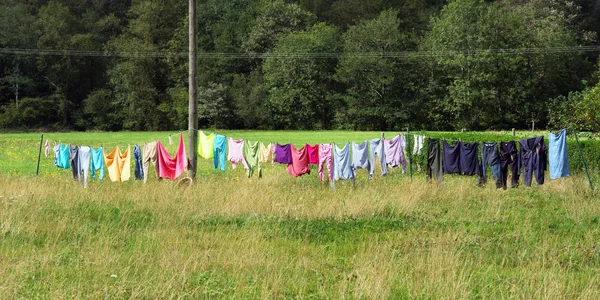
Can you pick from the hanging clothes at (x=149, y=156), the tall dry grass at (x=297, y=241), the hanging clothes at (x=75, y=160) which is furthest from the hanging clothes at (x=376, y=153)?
the hanging clothes at (x=75, y=160)

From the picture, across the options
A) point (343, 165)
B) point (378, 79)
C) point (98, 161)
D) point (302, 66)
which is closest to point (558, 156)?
point (343, 165)

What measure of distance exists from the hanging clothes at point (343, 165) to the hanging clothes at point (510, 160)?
13.0 ft

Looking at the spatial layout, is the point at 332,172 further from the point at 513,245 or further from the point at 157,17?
the point at 157,17

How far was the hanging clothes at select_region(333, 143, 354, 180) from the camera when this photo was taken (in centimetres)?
1582

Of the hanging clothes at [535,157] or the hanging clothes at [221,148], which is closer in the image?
the hanging clothes at [535,157]

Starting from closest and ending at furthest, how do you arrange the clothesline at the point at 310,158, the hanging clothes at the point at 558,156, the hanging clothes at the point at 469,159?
the hanging clothes at the point at 558,156
the hanging clothes at the point at 469,159
the clothesline at the point at 310,158

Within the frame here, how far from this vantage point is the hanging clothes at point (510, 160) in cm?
1472

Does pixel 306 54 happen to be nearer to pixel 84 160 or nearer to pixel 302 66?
pixel 302 66

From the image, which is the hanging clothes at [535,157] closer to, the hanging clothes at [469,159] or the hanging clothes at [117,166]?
the hanging clothes at [469,159]

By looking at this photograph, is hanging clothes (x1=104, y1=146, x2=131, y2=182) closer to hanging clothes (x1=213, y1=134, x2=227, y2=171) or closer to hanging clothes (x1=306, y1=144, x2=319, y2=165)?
hanging clothes (x1=213, y1=134, x2=227, y2=171)

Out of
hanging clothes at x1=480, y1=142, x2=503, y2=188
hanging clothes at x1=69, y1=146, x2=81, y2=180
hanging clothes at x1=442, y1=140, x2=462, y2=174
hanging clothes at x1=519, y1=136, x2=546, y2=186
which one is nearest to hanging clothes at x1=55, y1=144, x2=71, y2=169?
hanging clothes at x1=69, y1=146, x2=81, y2=180

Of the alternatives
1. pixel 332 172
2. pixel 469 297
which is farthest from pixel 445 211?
pixel 469 297

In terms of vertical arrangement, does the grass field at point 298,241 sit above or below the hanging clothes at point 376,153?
below

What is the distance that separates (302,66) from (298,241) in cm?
5285
